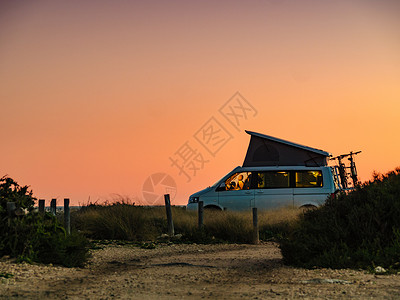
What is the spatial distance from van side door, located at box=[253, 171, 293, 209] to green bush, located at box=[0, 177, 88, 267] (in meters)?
10.3

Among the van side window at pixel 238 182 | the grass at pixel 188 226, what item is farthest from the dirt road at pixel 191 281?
the van side window at pixel 238 182

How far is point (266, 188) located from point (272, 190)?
0.24 meters

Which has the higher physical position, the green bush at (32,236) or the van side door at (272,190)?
the van side door at (272,190)

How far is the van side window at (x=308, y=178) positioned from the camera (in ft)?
64.5

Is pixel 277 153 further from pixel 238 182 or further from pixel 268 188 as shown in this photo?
pixel 238 182

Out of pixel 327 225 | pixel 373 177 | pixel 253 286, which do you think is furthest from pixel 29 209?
pixel 373 177

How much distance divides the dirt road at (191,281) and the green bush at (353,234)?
0.50 m

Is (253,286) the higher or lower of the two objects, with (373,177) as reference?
lower

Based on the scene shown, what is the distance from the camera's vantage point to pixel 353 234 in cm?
1021

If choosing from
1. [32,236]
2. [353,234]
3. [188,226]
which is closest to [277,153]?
[188,226]

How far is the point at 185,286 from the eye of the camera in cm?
793

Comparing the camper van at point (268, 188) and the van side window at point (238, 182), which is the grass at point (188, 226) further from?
the van side window at point (238, 182)

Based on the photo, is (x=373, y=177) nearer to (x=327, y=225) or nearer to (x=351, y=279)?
(x=327, y=225)

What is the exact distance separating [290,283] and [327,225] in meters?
2.65
